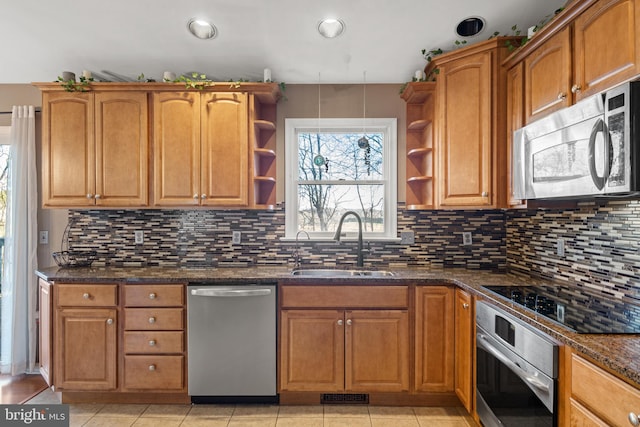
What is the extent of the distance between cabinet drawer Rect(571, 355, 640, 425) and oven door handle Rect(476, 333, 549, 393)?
0.51 ft

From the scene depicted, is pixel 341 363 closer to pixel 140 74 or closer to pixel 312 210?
pixel 312 210

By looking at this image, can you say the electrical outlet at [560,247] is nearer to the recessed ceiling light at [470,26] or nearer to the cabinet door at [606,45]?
the cabinet door at [606,45]

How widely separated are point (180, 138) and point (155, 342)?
1463mm

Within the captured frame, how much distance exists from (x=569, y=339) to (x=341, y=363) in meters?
1.45

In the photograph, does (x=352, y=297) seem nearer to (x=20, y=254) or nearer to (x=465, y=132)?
(x=465, y=132)

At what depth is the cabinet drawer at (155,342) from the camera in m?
2.36

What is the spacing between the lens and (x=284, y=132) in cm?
298

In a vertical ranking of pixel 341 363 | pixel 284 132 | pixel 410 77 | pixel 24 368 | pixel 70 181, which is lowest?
pixel 24 368

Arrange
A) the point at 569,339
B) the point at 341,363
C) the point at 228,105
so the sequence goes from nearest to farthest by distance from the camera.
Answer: the point at 569,339
the point at 341,363
the point at 228,105

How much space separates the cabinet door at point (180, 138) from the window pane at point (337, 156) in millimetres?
870

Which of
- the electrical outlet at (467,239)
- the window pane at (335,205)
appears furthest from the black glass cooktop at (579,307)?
the window pane at (335,205)

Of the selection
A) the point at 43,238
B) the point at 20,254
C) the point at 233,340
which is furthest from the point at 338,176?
the point at 20,254

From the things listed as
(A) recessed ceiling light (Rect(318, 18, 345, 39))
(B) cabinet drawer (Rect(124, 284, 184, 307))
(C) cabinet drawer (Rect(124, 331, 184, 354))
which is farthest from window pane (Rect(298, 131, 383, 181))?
(C) cabinet drawer (Rect(124, 331, 184, 354))

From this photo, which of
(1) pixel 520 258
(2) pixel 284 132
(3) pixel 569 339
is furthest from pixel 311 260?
(3) pixel 569 339
